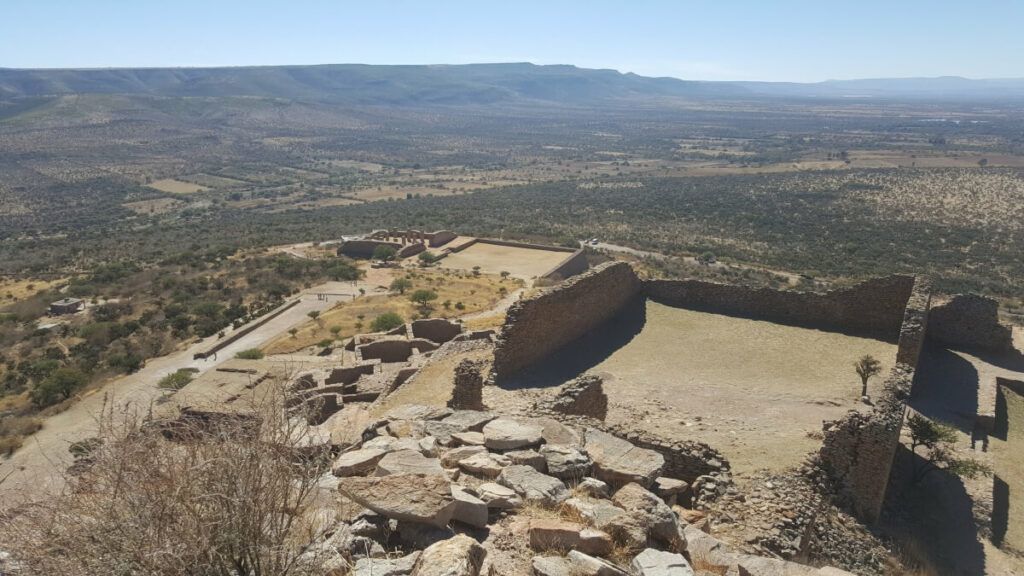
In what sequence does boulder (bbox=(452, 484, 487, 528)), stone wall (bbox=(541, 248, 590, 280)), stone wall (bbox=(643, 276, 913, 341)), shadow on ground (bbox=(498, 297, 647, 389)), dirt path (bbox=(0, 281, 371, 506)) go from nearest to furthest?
boulder (bbox=(452, 484, 487, 528))
shadow on ground (bbox=(498, 297, 647, 389))
dirt path (bbox=(0, 281, 371, 506))
stone wall (bbox=(643, 276, 913, 341))
stone wall (bbox=(541, 248, 590, 280))

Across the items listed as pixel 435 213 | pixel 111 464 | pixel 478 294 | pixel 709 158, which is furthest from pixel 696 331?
pixel 709 158

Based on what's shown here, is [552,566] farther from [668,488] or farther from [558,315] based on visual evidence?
[558,315]

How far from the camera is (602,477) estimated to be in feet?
26.9

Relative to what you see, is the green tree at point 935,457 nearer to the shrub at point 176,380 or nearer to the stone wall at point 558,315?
the stone wall at point 558,315

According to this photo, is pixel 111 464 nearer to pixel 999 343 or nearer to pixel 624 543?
pixel 624 543

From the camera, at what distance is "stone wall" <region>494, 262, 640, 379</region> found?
46.4 feet

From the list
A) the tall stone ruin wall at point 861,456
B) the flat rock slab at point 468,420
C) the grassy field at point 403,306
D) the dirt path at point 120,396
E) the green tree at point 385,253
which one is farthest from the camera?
the green tree at point 385,253

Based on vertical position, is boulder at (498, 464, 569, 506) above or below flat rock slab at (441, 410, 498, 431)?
above

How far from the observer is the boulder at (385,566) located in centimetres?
521

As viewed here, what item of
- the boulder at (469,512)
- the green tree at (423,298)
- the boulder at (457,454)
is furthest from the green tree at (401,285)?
the boulder at (469,512)

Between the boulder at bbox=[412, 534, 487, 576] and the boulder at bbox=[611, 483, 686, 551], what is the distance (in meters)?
1.71

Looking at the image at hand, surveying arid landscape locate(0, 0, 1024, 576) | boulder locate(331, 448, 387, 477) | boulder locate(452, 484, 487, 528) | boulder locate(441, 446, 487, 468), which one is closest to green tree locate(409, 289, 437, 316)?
arid landscape locate(0, 0, 1024, 576)

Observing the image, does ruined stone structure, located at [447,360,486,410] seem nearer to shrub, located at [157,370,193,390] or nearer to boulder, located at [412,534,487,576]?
boulder, located at [412,534,487,576]

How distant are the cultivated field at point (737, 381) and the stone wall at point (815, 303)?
517 millimetres
